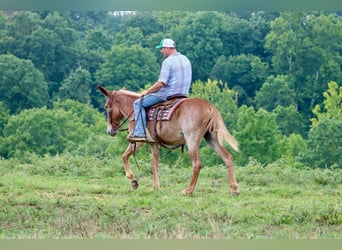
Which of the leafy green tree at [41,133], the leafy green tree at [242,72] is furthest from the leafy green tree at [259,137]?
the leafy green tree at [242,72]

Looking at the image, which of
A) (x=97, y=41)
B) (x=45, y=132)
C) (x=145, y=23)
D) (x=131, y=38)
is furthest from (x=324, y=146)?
(x=145, y=23)

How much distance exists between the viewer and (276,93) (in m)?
60.3

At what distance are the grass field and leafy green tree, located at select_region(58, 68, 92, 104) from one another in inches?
1766

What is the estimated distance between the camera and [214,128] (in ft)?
38.2

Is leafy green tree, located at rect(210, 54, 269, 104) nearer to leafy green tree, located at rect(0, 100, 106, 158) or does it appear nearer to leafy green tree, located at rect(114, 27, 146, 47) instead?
leafy green tree, located at rect(114, 27, 146, 47)

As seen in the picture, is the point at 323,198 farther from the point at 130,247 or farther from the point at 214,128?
the point at 130,247

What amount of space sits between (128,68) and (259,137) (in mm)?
16009

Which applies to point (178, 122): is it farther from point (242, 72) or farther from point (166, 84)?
point (242, 72)

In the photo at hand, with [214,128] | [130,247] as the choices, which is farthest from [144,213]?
[130,247]

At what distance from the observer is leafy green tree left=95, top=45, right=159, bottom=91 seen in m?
56.9

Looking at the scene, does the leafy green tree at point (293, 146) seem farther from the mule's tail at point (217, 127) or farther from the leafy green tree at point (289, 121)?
the mule's tail at point (217, 127)

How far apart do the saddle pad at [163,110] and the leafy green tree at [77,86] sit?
46220mm

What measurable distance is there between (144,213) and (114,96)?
2.94 m

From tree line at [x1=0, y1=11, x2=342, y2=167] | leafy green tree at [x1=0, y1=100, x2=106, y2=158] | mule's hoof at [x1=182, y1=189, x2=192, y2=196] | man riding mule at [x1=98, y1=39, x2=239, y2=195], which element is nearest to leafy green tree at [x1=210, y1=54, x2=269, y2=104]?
tree line at [x1=0, y1=11, x2=342, y2=167]
